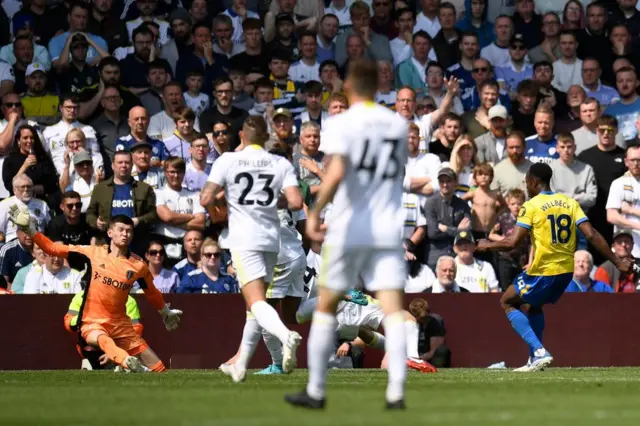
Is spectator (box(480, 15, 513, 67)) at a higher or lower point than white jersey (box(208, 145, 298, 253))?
higher

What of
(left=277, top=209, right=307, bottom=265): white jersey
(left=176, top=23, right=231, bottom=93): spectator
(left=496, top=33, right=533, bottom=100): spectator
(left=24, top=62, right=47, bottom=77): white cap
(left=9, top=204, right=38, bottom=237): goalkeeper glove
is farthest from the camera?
(left=496, top=33, right=533, bottom=100): spectator

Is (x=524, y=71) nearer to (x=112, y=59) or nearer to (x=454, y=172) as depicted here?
(x=454, y=172)

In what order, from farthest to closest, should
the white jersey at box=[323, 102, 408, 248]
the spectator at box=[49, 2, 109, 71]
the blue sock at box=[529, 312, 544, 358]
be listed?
the spectator at box=[49, 2, 109, 71]
the blue sock at box=[529, 312, 544, 358]
the white jersey at box=[323, 102, 408, 248]

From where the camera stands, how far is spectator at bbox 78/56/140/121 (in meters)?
17.9

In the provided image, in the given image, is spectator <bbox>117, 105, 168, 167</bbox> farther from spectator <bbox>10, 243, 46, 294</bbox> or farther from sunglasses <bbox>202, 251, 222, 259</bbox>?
spectator <bbox>10, 243, 46, 294</bbox>

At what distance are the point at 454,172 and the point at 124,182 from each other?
14.1ft

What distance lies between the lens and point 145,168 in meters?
17.1

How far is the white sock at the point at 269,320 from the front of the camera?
34.9 ft

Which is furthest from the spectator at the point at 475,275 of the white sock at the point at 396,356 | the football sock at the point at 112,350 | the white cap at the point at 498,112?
the white sock at the point at 396,356

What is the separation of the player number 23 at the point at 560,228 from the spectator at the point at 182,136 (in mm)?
5520

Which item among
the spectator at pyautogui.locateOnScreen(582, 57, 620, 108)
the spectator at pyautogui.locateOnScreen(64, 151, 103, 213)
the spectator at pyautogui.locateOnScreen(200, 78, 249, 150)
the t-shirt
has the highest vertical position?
the spectator at pyautogui.locateOnScreen(582, 57, 620, 108)

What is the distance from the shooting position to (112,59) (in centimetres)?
1816

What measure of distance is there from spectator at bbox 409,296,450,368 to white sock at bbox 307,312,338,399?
8.56 m

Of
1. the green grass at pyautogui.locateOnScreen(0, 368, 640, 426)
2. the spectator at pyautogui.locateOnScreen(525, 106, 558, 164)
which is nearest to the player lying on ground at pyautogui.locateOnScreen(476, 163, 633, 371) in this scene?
the green grass at pyautogui.locateOnScreen(0, 368, 640, 426)
